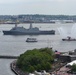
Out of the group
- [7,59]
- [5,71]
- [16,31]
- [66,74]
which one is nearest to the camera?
[66,74]

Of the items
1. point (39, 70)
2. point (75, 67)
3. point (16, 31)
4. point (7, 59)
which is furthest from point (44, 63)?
point (16, 31)

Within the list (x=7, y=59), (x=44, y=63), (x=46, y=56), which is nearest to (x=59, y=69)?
(x=44, y=63)

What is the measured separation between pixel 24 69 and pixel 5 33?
103 ft

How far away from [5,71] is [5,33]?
30820 mm

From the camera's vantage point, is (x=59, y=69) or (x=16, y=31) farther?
(x=16, y=31)

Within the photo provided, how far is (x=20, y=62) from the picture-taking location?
1741 cm

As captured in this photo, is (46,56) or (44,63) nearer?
(44,63)

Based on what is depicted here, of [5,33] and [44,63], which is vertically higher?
[44,63]

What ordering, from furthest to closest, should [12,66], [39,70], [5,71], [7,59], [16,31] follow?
[16,31], [7,59], [12,66], [5,71], [39,70]

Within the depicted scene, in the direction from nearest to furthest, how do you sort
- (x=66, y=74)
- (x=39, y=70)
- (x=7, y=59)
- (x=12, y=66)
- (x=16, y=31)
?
(x=66, y=74) < (x=39, y=70) < (x=12, y=66) < (x=7, y=59) < (x=16, y=31)

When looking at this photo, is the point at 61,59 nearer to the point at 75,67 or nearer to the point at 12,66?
the point at 12,66

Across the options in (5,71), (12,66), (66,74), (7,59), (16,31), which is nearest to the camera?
(66,74)

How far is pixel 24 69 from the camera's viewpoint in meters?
16.2

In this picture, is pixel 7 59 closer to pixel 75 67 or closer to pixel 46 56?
pixel 46 56
